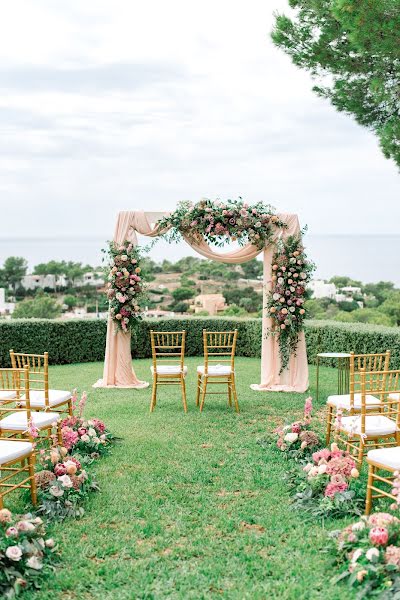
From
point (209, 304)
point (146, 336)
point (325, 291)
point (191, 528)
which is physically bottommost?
point (191, 528)

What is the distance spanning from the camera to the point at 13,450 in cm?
377

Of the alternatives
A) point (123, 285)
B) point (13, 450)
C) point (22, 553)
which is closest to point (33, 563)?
point (22, 553)

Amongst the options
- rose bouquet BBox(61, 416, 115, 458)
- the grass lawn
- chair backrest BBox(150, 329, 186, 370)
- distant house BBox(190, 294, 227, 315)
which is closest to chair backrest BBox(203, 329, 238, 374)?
chair backrest BBox(150, 329, 186, 370)

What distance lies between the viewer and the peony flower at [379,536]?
3055 mm

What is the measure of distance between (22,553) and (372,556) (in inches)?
71.1

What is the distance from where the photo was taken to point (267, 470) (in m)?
4.96

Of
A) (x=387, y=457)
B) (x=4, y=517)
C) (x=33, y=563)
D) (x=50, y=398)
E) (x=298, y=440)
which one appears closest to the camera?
(x=33, y=563)

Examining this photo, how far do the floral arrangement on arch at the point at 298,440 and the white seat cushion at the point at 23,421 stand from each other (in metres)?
2.03

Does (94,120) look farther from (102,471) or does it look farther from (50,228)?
(102,471)

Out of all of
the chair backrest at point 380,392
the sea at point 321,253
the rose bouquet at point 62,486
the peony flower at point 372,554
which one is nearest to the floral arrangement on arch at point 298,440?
the chair backrest at point 380,392

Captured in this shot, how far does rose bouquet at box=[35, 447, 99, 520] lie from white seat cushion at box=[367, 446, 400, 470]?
1954 mm

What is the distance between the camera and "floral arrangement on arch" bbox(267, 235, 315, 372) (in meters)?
→ 8.61

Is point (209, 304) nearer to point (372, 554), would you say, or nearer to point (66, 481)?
point (66, 481)

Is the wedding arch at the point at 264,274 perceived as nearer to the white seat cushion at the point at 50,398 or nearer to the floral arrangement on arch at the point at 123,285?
the floral arrangement on arch at the point at 123,285
